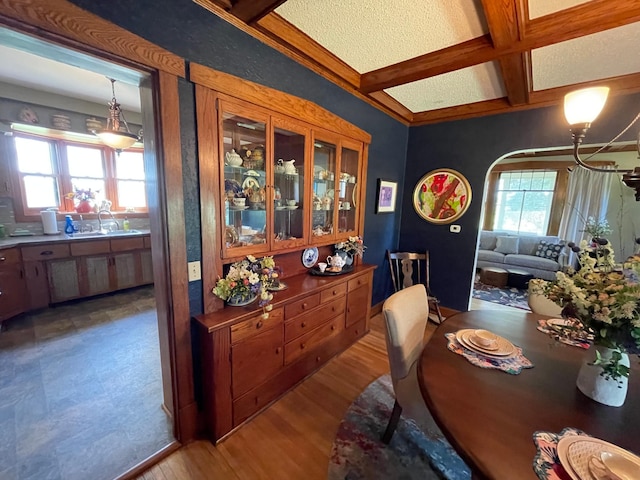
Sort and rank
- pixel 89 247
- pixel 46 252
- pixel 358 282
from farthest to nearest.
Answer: pixel 89 247, pixel 46 252, pixel 358 282

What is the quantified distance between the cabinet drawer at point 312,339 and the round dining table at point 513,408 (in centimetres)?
102

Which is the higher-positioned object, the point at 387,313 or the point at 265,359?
the point at 387,313

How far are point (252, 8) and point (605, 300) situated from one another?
2030 mm

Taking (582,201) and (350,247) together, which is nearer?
(350,247)

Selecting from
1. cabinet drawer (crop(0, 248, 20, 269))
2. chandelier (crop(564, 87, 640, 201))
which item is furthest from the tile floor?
chandelier (crop(564, 87, 640, 201))

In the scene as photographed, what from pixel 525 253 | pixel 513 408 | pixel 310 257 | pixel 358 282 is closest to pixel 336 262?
pixel 310 257

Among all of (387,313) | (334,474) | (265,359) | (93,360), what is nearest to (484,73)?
(387,313)

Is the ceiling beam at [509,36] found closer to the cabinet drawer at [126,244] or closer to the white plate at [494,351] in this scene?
the white plate at [494,351]

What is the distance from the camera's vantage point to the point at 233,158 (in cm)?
170

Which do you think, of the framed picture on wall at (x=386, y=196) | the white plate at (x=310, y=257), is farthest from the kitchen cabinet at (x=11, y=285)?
the framed picture on wall at (x=386, y=196)

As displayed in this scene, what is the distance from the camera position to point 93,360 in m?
2.36

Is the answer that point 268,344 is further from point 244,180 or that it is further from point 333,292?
point 244,180

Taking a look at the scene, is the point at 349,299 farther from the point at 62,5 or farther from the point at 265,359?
the point at 62,5

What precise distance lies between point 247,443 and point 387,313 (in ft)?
3.90
